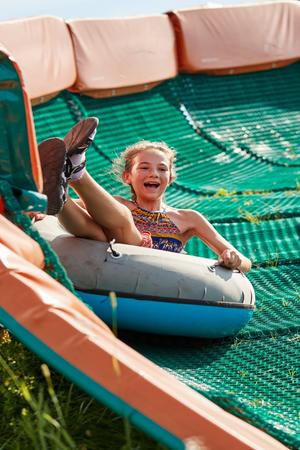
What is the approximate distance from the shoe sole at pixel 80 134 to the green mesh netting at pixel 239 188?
2.05 feet

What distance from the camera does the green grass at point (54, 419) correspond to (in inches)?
76.2

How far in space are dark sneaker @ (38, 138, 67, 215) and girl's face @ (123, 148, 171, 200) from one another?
74 centimetres

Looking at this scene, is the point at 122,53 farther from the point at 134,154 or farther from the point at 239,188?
the point at 134,154

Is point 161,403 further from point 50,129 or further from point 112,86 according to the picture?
point 112,86

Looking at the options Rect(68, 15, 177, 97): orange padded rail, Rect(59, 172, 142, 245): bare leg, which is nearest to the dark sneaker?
Rect(59, 172, 142, 245): bare leg

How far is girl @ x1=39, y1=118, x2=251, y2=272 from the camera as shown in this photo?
2.67 metres

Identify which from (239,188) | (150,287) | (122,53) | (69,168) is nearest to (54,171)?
(69,168)

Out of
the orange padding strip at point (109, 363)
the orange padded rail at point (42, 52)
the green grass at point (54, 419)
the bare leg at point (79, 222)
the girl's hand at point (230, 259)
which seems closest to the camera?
the orange padding strip at point (109, 363)

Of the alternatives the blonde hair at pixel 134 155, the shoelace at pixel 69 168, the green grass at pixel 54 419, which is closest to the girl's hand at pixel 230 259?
the blonde hair at pixel 134 155

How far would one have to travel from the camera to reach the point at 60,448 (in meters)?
1.83

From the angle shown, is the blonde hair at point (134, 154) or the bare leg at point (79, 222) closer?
the bare leg at point (79, 222)

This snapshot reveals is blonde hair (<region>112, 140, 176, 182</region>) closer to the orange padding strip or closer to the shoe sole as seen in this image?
the shoe sole

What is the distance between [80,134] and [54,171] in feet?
0.68

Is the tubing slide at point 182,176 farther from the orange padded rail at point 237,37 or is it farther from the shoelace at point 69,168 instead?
the shoelace at point 69,168
